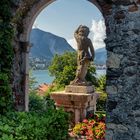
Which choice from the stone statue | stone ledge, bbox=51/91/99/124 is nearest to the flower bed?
stone ledge, bbox=51/91/99/124

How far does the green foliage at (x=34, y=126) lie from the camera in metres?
4.44

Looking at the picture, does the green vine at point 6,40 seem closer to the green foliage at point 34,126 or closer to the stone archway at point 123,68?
the green foliage at point 34,126

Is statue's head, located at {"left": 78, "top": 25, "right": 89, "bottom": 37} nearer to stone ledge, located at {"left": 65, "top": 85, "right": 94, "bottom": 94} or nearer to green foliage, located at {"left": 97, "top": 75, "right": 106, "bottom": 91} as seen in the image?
stone ledge, located at {"left": 65, "top": 85, "right": 94, "bottom": 94}

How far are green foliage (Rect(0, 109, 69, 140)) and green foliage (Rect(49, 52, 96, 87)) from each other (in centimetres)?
1268

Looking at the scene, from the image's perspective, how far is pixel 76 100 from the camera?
898cm

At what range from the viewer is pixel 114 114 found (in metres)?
5.05

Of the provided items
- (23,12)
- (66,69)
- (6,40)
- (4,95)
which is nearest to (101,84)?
(66,69)

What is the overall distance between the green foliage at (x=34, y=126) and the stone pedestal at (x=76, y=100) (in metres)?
2.50

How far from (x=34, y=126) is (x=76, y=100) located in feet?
12.9

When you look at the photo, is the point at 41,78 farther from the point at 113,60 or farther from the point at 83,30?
the point at 113,60

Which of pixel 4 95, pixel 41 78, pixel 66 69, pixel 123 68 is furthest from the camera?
pixel 41 78

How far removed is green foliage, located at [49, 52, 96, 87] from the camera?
19.3 meters

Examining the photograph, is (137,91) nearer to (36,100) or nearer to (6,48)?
(6,48)

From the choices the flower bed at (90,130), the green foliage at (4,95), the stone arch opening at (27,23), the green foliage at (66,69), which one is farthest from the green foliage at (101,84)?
the green foliage at (4,95)
